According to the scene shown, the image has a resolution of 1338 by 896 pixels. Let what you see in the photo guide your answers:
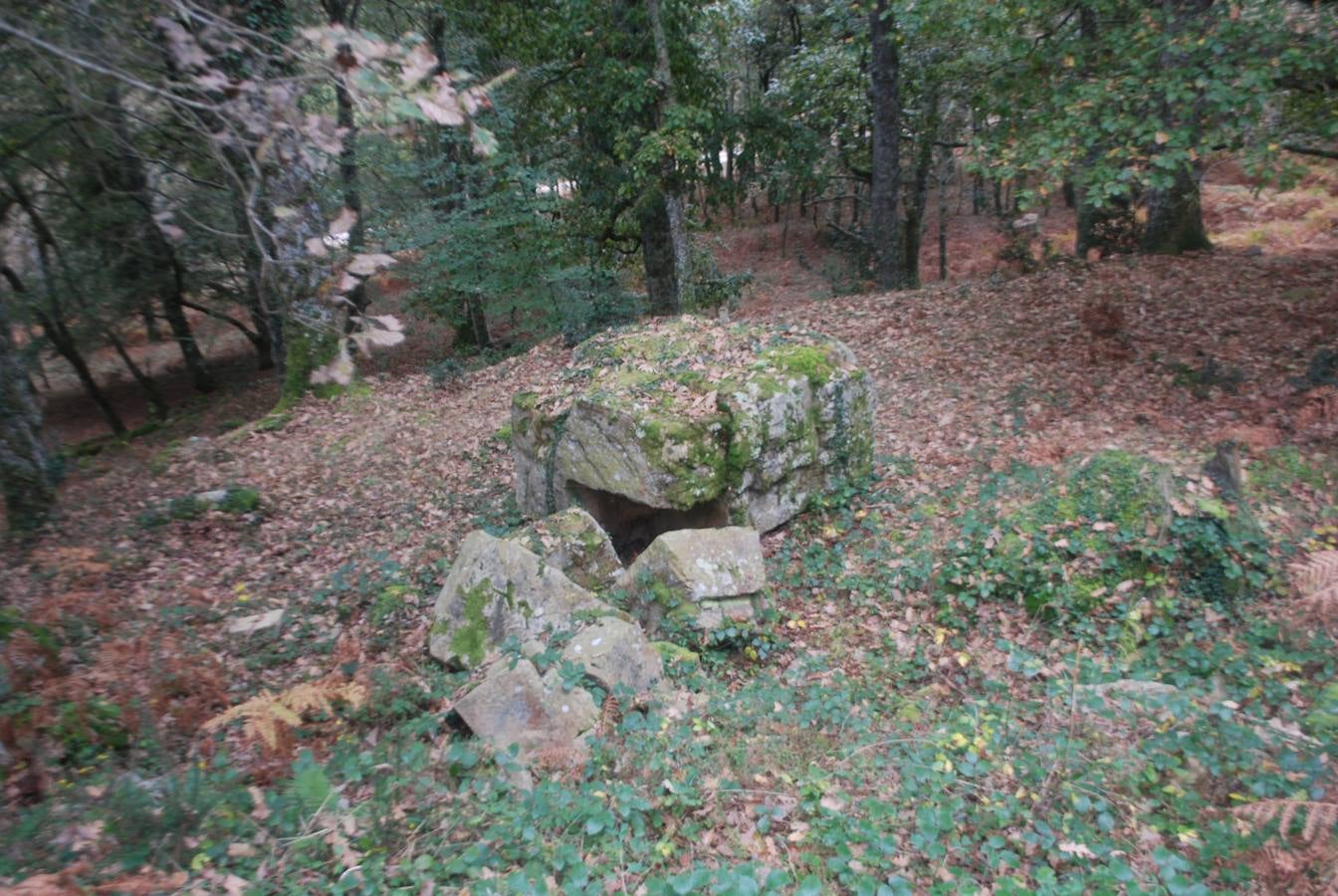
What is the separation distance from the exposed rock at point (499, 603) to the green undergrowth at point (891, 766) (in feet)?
0.82

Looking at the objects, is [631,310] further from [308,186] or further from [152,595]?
[308,186]

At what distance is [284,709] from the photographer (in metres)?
4.29

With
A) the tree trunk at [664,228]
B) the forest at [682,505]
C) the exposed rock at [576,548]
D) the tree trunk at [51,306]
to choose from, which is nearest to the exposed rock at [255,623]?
the forest at [682,505]

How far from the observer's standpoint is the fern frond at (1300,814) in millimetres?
Answer: 2916

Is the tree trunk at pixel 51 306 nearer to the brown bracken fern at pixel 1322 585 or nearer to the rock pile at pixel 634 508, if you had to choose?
the rock pile at pixel 634 508

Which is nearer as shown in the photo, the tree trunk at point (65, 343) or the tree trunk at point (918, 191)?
the tree trunk at point (918, 191)

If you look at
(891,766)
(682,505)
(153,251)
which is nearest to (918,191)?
(682,505)

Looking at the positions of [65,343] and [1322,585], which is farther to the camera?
[65,343]

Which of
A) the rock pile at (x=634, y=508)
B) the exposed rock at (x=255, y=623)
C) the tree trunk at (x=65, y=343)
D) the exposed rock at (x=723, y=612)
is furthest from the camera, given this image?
the tree trunk at (x=65, y=343)

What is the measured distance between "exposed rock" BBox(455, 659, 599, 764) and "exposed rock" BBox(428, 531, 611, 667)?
819 millimetres

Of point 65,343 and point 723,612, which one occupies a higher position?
point 65,343

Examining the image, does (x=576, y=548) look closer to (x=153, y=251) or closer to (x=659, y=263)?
(x=659, y=263)

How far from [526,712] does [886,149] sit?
42.0 ft

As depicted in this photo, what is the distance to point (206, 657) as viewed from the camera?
556 cm
